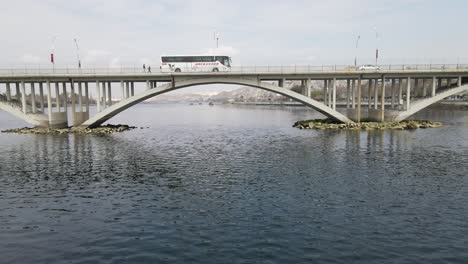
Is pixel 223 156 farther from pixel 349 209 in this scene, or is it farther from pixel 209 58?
pixel 209 58

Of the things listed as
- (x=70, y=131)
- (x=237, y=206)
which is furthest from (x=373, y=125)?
(x=70, y=131)

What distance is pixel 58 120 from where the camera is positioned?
61.9 metres

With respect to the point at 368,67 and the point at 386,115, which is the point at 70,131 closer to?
the point at 368,67

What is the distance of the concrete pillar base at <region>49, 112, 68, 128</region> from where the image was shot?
199ft

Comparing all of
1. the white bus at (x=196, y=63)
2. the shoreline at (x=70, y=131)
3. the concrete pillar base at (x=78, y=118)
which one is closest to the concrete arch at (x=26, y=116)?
the shoreline at (x=70, y=131)

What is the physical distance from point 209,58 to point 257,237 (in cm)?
4568

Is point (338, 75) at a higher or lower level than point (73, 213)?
higher

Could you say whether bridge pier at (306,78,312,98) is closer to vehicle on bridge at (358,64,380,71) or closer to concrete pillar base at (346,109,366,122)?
vehicle on bridge at (358,64,380,71)

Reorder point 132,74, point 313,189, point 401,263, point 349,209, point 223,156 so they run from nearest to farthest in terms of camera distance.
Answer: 1. point 401,263
2. point 349,209
3. point 313,189
4. point 223,156
5. point 132,74

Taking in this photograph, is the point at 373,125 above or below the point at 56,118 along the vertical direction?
below

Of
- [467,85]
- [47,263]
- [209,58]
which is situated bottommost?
[47,263]

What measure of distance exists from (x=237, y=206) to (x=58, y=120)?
170 feet

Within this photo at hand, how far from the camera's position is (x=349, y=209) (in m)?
20.4

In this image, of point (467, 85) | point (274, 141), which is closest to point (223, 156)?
point (274, 141)
